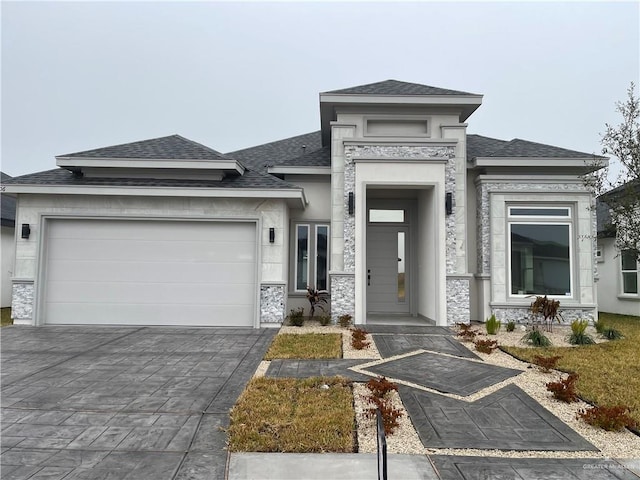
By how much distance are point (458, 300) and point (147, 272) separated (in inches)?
301

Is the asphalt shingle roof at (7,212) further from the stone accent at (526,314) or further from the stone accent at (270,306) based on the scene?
the stone accent at (526,314)

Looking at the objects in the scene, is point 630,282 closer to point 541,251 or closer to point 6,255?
point 541,251

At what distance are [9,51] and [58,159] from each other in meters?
10.2

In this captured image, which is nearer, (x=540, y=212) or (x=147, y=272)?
(x=147, y=272)

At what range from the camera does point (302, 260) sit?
10.7 meters

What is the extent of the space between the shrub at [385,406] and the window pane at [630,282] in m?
12.1

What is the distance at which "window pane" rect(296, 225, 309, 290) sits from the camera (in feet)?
35.0

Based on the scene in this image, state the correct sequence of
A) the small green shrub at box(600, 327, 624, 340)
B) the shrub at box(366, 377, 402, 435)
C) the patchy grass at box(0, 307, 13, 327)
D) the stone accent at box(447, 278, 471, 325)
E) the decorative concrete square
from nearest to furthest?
the shrub at box(366, 377, 402, 435) → the decorative concrete square → the small green shrub at box(600, 327, 624, 340) → the stone accent at box(447, 278, 471, 325) → the patchy grass at box(0, 307, 13, 327)

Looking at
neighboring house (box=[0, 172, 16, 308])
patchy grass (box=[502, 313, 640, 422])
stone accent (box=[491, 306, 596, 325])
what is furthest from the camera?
neighboring house (box=[0, 172, 16, 308])

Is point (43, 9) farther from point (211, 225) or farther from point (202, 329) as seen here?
point (202, 329)

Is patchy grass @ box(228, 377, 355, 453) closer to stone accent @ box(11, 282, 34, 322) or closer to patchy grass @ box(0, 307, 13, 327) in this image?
stone accent @ box(11, 282, 34, 322)

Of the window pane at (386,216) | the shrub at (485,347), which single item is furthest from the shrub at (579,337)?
the window pane at (386,216)

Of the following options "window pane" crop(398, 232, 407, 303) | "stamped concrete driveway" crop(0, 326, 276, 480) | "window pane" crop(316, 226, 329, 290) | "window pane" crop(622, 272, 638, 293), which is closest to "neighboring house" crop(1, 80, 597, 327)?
"window pane" crop(398, 232, 407, 303)

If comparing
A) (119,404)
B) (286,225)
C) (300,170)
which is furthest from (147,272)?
(119,404)
